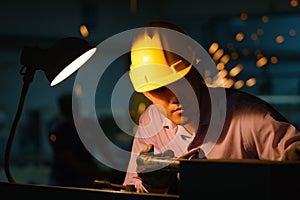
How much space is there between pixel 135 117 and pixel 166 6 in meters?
2.53

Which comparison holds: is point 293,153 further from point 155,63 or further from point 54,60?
point 54,60

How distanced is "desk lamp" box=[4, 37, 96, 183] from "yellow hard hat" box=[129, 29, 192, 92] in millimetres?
192

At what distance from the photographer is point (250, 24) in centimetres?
694

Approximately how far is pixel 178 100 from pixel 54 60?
18.0 inches

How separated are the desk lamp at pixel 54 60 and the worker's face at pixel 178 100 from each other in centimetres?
30

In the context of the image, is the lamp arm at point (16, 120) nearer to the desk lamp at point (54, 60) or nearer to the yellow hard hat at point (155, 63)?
the desk lamp at point (54, 60)

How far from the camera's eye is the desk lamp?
90.1 inches

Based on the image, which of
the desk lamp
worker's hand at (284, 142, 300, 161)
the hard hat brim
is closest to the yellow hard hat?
the hard hat brim

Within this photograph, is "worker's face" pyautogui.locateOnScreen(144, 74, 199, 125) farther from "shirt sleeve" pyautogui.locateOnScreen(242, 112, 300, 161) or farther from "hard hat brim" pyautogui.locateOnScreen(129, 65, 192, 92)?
"shirt sleeve" pyautogui.locateOnScreen(242, 112, 300, 161)

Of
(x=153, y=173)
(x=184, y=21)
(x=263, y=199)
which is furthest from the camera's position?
(x=184, y=21)

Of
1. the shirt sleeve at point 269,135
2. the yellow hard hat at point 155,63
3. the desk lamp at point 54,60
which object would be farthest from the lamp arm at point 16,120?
the shirt sleeve at point 269,135

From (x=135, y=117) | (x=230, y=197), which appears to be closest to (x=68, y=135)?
(x=135, y=117)

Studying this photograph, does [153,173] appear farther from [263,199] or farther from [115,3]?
[115,3]

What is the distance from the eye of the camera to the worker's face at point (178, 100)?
244cm
